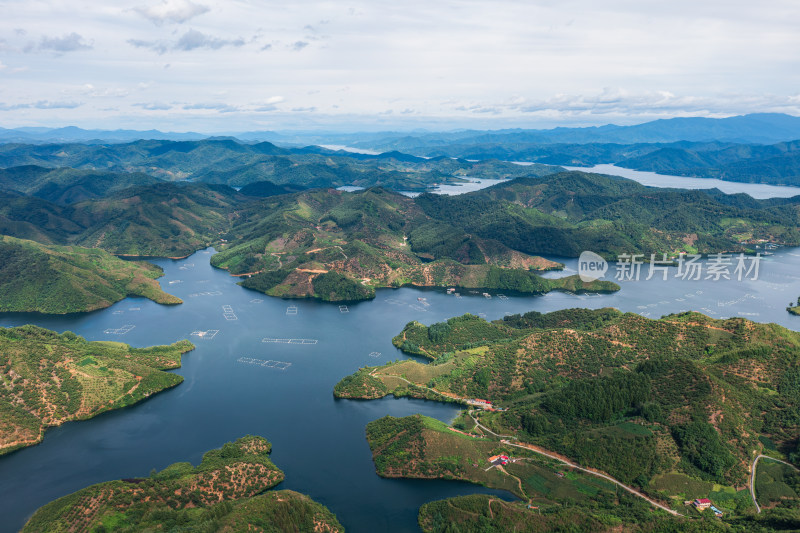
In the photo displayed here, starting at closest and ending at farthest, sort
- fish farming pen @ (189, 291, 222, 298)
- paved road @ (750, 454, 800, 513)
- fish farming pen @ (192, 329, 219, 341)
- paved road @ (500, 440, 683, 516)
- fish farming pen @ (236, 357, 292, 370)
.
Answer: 1. paved road @ (500, 440, 683, 516)
2. paved road @ (750, 454, 800, 513)
3. fish farming pen @ (236, 357, 292, 370)
4. fish farming pen @ (192, 329, 219, 341)
5. fish farming pen @ (189, 291, 222, 298)

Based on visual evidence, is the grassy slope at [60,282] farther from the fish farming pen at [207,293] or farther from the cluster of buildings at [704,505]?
the cluster of buildings at [704,505]

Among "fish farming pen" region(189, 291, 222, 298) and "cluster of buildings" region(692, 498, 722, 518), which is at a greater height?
"cluster of buildings" region(692, 498, 722, 518)

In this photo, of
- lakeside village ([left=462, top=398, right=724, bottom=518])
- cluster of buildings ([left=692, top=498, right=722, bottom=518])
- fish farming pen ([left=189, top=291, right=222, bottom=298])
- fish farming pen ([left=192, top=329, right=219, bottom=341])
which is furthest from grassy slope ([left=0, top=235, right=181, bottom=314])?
cluster of buildings ([left=692, top=498, right=722, bottom=518])

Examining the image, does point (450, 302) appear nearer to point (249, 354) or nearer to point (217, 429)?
point (249, 354)

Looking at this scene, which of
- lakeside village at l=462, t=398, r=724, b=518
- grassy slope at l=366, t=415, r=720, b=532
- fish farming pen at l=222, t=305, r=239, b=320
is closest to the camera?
grassy slope at l=366, t=415, r=720, b=532

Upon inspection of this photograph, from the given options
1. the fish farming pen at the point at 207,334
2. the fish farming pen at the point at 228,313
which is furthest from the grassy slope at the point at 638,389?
the fish farming pen at the point at 228,313

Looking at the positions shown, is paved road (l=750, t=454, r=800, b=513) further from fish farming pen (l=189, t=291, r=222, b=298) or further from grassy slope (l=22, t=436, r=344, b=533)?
fish farming pen (l=189, t=291, r=222, b=298)

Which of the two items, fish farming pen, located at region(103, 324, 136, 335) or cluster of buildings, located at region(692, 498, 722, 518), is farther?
fish farming pen, located at region(103, 324, 136, 335)
